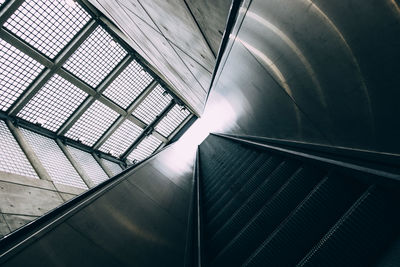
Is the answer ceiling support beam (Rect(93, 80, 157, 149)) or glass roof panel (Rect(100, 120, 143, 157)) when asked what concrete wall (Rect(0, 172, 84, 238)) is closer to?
ceiling support beam (Rect(93, 80, 157, 149))

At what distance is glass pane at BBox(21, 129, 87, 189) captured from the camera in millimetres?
9945

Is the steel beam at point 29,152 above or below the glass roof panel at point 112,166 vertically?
above

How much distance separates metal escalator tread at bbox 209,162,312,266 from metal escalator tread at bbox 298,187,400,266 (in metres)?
0.69

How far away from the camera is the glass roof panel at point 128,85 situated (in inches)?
570

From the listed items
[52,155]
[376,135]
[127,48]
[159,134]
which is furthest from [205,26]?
[159,134]

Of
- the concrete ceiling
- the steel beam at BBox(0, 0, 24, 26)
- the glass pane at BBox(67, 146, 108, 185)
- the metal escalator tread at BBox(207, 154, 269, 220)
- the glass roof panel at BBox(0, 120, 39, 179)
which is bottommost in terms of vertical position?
the glass pane at BBox(67, 146, 108, 185)

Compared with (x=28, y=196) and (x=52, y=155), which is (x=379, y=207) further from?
(x=52, y=155)

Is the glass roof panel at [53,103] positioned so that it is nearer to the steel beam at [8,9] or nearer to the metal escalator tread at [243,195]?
the steel beam at [8,9]

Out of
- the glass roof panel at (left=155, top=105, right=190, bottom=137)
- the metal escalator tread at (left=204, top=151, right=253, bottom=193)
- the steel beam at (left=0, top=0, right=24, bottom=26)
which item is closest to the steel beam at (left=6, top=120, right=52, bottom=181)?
the steel beam at (left=0, top=0, right=24, bottom=26)

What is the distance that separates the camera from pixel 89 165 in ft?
44.4

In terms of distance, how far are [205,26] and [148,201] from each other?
222cm

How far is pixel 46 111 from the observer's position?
462 inches

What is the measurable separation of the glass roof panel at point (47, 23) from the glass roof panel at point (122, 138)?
638cm

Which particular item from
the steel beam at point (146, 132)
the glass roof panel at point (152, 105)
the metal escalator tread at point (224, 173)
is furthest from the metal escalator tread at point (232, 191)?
the steel beam at point (146, 132)
